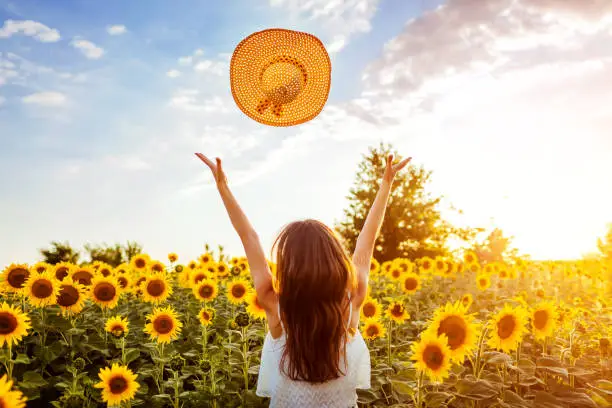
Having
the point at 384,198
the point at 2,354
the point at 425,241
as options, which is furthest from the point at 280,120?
the point at 425,241

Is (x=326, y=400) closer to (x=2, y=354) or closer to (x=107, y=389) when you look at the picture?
(x=107, y=389)

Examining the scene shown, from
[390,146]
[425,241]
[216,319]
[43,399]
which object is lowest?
[43,399]

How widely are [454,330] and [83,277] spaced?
4768 mm

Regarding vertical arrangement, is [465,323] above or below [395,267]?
below

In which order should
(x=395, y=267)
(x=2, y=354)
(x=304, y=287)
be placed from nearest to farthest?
(x=304, y=287)
(x=2, y=354)
(x=395, y=267)

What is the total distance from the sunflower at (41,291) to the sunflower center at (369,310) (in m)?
3.50

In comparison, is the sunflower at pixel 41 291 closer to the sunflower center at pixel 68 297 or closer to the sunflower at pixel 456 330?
the sunflower center at pixel 68 297

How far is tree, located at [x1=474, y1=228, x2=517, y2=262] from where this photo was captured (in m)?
22.1

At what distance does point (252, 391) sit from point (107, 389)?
128cm

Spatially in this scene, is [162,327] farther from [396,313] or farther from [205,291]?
[396,313]

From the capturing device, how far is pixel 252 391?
4504 millimetres

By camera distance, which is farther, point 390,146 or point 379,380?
point 390,146

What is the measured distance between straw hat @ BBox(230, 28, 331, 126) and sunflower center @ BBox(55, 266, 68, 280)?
3880 millimetres

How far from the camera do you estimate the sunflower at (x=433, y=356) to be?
352 centimetres
